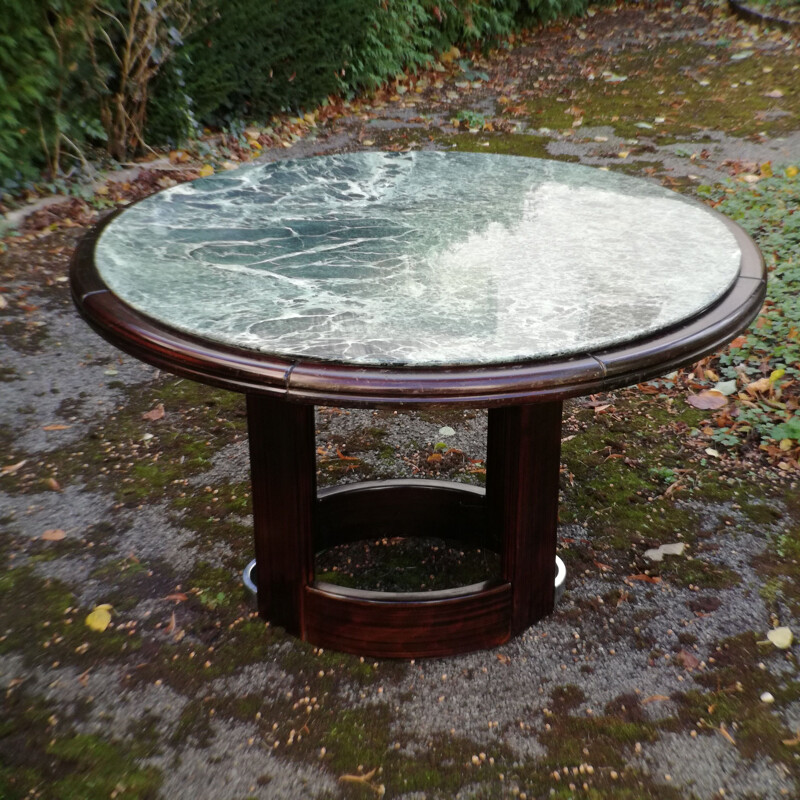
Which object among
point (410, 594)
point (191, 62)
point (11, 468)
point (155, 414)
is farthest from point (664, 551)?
point (191, 62)

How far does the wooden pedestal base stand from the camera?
6.71 ft

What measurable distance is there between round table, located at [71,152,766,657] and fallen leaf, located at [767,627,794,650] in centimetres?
61

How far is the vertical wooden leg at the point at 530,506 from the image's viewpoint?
203 centimetres

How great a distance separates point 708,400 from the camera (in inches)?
141

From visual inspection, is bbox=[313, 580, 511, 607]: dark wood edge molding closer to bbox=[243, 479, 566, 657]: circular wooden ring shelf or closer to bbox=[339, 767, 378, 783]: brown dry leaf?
bbox=[243, 479, 566, 657]: circular wooden ring shelf

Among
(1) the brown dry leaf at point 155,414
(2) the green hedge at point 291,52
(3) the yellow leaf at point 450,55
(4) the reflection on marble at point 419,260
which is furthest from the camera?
(3) the yellow leaf at point 450,55

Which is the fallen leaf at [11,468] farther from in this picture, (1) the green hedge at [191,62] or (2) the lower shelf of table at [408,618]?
(1) the green hedge at [191,62]

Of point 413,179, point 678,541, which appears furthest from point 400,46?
point 678,541

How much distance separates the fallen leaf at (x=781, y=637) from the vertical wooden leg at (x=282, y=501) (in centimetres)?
126

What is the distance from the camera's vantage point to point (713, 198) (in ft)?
17.5

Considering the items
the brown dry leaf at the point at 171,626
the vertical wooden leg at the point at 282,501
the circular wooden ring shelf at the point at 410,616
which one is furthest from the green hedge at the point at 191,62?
the circular wooden ring shelf at the point at 410,616

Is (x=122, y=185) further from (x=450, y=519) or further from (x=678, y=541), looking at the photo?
(x=678, y=541)

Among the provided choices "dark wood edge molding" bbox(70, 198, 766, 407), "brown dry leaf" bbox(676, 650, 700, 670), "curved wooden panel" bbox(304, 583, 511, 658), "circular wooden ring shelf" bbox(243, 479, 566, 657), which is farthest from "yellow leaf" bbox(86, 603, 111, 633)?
"brown dry leaf" bbox(676, 650, 700, 670)

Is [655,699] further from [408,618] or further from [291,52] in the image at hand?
[291,52]
